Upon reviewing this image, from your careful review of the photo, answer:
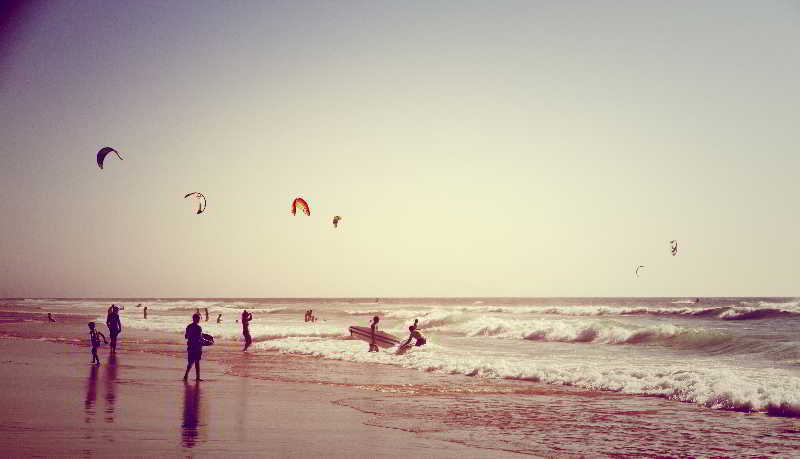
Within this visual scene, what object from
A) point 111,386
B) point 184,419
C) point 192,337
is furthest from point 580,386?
point 111,386

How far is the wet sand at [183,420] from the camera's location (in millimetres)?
8617

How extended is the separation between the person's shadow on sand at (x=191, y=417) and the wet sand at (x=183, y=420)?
17mm

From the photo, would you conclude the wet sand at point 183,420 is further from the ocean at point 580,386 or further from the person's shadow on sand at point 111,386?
the ocean at point 580,386

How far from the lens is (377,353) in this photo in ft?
84.4

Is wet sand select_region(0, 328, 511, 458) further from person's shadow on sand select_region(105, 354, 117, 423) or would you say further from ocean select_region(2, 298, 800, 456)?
ocean select_region(2, 298, 800, 456)

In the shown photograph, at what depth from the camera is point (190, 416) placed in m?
11.1

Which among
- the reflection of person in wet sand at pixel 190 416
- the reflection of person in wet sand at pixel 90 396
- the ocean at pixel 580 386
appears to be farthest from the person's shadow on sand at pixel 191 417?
the ocean at pixel 580 386

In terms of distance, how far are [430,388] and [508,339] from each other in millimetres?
20989

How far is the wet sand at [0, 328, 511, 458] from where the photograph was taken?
8.62 meters

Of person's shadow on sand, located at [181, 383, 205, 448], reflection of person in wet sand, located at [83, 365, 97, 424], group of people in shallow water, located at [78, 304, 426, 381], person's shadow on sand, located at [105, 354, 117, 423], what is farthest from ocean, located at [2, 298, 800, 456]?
reflection of person in wet sand, located at [83, 365, 97, 424]

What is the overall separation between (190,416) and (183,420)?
1.53ft

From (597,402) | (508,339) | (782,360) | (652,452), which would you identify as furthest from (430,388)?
(508,339)

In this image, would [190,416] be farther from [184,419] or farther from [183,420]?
[183,420]

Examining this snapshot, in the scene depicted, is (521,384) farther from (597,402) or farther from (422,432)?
(422,432)
